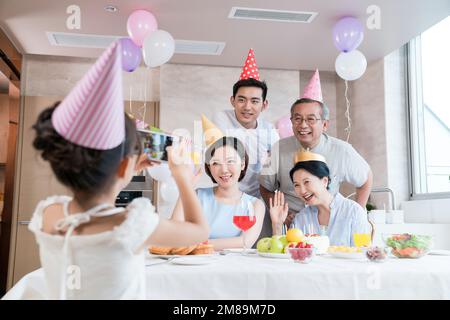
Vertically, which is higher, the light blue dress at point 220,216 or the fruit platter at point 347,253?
the light blue dress at point 220,216

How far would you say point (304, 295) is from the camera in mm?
1482

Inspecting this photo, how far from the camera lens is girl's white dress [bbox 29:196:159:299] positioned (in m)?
1.02

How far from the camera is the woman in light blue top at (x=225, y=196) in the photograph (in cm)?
259

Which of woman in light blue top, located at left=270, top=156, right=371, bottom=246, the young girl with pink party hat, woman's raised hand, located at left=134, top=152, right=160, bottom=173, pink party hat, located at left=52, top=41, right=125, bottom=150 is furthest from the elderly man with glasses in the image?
pink party hat, located at left=52, top=41, right=125, bottom=150

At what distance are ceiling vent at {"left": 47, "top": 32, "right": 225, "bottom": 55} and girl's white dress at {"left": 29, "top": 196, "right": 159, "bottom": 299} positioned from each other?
3.27 metres

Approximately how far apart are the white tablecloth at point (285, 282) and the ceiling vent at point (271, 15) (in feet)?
7.99

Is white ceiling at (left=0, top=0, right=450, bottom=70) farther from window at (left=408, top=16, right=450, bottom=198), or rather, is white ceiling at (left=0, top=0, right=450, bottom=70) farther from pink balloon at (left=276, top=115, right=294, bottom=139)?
pink balloon at (left=276, top=115, right=294, bottom=139)

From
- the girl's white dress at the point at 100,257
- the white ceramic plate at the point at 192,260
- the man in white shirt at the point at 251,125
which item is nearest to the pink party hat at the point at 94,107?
the girl's white dress at the point at 100,257

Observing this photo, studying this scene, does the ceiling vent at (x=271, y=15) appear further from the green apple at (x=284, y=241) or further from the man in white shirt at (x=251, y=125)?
the green apple at (x=284, y=241)

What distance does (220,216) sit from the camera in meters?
2.60

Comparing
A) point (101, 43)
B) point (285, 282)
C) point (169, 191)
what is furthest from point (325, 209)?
point (101, 43)

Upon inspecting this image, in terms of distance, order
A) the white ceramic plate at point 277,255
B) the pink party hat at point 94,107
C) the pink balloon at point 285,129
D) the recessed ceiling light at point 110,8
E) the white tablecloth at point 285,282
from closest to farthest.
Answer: the pink party hat at point 94,107 → the white tablecloth at point 285,282 → the white ceramic plate at point 277,255 → the recessed ceiling light at point 110,8 → the pink balloon at point 285,129
